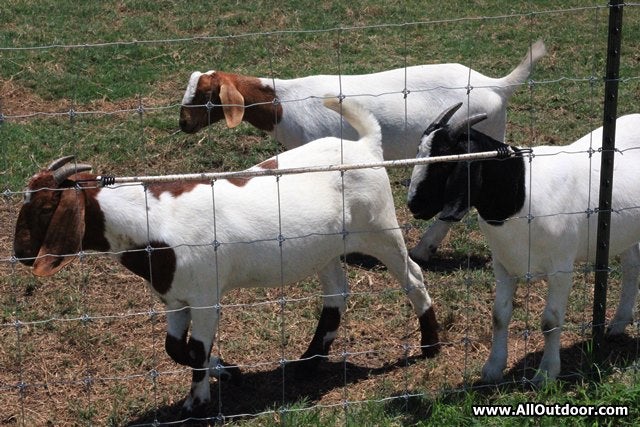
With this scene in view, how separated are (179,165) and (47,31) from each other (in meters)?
3.88

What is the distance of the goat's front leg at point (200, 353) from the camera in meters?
5.20

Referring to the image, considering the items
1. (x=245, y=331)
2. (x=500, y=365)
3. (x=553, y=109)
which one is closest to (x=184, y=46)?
(x=553, y=109)

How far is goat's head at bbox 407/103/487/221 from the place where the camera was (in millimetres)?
5090

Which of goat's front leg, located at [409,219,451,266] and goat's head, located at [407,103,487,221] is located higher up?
goat's head, located at [407,103,487,221]

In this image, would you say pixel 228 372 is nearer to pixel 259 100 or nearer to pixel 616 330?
pixel 616 330

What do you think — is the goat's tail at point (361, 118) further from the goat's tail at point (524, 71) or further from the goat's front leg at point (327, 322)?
the goat's tail at point (524, 71)

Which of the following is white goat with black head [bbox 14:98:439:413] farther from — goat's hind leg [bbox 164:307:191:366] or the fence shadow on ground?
the fence shadow on ground

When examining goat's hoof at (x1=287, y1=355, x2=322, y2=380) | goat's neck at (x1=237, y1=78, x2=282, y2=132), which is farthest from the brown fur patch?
goat's neck at (x1=237, y1=78, x2=282, y2=132)

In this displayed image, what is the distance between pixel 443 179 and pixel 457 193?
0.30 feet

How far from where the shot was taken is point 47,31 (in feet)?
38.5

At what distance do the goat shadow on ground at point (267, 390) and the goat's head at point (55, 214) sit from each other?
91 centimetres

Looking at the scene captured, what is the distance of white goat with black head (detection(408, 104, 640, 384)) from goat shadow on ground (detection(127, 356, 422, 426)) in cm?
71

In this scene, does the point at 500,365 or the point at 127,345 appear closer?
the point at 500,365

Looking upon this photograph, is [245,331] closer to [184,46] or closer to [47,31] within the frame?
[184,46]
